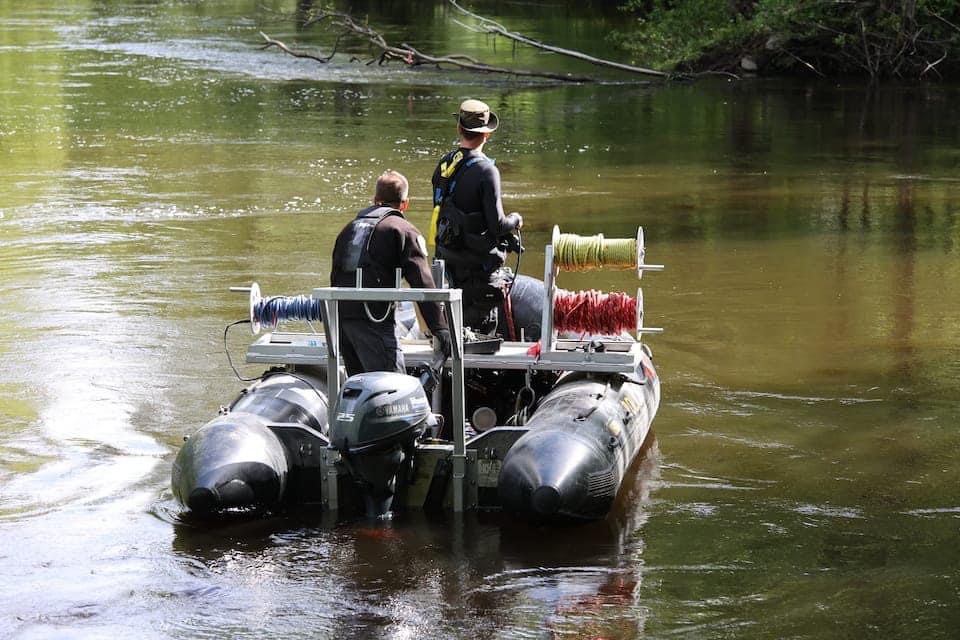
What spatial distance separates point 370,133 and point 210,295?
32.2 feet

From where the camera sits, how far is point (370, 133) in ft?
72.6

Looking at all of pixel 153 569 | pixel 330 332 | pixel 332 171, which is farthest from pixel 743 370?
pixel 332 171

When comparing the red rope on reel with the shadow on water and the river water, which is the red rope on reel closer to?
the river water

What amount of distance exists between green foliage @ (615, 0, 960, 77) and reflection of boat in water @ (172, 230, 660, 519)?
20.7 meters

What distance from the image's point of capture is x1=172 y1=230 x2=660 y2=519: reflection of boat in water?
22.9 feet

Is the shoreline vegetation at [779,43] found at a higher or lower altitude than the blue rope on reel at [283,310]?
higher

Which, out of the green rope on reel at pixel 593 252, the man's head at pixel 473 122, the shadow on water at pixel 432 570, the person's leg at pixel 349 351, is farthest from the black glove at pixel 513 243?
the shadow on water at pixel 432 570

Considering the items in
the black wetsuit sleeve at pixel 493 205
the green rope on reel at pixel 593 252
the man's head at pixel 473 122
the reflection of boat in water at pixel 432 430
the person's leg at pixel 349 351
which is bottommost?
the reflection of boat in water at pixel 432 430

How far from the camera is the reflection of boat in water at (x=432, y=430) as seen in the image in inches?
275

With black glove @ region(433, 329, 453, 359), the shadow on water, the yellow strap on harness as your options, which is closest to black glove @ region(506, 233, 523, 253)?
the yellow strap on harness

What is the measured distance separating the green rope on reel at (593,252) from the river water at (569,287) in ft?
3.88

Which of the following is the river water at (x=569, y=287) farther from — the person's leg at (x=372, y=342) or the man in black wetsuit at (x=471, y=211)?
the man in black wetsuit at (x=471, y=211)

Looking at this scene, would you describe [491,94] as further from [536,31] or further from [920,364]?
[920,364]

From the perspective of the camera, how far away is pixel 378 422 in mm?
6902
